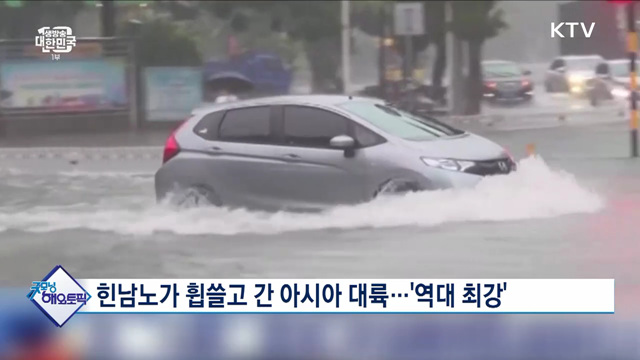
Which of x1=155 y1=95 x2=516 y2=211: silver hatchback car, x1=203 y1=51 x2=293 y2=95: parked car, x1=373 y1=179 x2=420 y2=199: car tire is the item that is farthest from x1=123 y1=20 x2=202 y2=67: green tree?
x1=373 y1=179 x2=420 y2=199: car tire

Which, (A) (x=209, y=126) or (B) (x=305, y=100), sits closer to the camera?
(B) (x=305, y=100)

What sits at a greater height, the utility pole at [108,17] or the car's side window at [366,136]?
the utility pole at [108,17]

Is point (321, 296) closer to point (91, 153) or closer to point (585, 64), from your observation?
point (585, 64)

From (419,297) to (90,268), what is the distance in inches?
66.8

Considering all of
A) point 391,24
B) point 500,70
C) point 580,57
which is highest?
point 391,24

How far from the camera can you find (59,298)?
17.4 ft

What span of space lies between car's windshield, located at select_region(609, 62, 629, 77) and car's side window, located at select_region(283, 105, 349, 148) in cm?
369

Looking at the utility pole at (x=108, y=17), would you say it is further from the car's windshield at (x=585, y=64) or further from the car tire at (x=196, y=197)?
the car's windshield at (x=585, y=64)

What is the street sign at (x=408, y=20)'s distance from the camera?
30.5 feet

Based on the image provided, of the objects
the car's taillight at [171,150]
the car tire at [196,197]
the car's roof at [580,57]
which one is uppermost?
the car's roof at [580,57]

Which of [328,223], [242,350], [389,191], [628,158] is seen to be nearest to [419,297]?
[242,350]

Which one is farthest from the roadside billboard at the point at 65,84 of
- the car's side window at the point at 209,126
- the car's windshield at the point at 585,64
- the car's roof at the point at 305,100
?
the car's windshield at the point at 585,64

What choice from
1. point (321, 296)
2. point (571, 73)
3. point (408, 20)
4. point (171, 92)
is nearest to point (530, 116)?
point (571, 73)

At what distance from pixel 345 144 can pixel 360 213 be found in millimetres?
579
